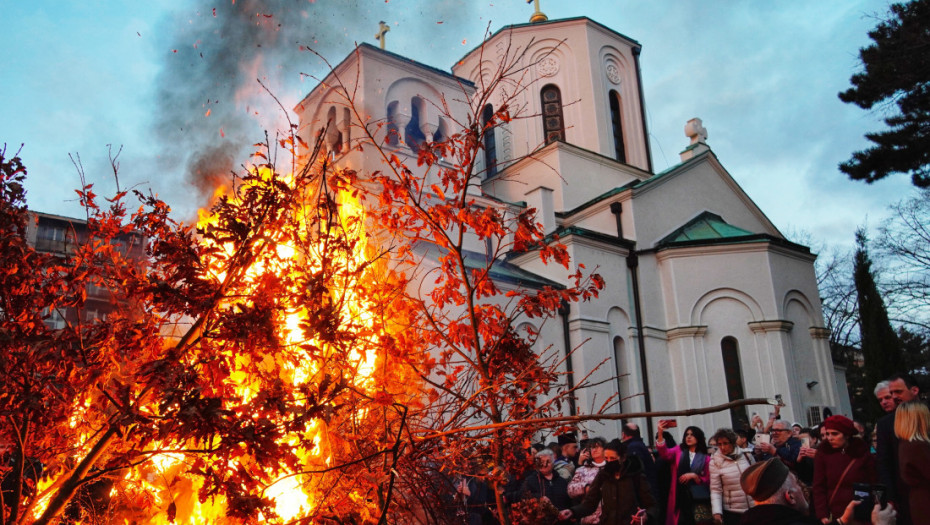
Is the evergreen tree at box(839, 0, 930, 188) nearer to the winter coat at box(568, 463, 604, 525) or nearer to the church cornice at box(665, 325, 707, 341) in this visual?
the church cornice at box(665, 325, 707, 341)

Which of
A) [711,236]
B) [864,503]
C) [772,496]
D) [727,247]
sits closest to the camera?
[772,496]

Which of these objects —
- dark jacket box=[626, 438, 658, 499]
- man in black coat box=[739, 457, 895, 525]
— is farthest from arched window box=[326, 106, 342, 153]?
man in black coat box=[739, 457, 895, 525]

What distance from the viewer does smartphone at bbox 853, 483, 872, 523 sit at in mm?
5113

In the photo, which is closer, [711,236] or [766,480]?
[766,480]

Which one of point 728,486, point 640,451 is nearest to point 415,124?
point 640,451

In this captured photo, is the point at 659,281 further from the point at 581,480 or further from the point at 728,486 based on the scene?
the point at 728,486

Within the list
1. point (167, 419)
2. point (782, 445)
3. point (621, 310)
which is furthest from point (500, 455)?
point (621, 310)

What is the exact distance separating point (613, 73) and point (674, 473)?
20.2 m

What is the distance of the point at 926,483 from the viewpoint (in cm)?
498

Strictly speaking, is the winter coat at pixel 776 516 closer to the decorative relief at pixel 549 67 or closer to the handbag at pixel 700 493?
the handbag at pixel 700 493

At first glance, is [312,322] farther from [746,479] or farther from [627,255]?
[627,255]

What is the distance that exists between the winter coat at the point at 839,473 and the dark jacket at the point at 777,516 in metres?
2.72

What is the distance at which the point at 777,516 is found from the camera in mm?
3473

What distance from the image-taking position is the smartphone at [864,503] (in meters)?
5.11
